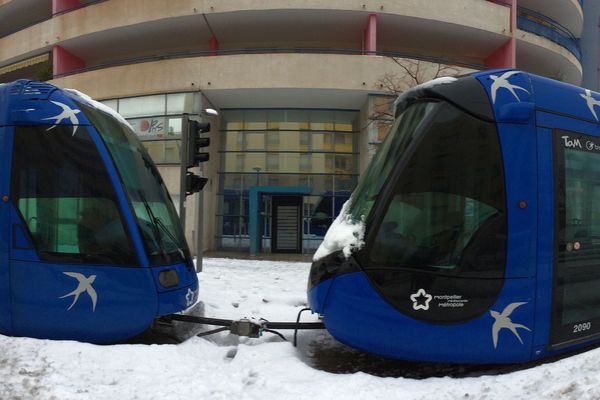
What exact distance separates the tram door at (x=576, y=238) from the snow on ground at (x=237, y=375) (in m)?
0.56

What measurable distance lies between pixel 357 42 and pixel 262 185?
24.8 ft

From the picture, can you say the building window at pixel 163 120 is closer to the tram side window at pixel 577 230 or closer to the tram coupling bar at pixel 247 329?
the tram coupling bar at pixel 247 329

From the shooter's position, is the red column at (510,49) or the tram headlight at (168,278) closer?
the tram headlight at (168,278)

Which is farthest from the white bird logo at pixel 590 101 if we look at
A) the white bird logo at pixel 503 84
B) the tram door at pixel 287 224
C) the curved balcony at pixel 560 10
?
the curved balcony at pixel 560 10

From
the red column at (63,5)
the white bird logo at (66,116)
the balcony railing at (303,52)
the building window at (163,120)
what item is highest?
the red column at (63,5)

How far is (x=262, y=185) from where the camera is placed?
61.8 feet

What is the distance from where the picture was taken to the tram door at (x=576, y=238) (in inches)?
153

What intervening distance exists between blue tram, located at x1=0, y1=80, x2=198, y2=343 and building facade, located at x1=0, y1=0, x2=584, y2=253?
12.2 meters

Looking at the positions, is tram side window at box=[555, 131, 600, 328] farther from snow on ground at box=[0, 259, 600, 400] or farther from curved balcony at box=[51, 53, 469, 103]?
curved balcony at box=[51, 53, 469, 103]

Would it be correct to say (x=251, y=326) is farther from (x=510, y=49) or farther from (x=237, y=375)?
(x=510, y=49)

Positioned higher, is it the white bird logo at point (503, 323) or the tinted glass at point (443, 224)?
the tinted glass at point (443, 224)

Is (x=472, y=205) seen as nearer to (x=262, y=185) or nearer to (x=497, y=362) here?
(x=497, y=362)

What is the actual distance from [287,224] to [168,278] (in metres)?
13.6

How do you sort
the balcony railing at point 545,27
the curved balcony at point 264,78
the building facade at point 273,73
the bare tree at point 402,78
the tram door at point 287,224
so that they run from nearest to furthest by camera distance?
the bare tree at point 402,78 < the curved balcony at point 264,78 < the building facade at point 273,73 < the tram door at point 287,224 < the balcony railing at point 545,27
